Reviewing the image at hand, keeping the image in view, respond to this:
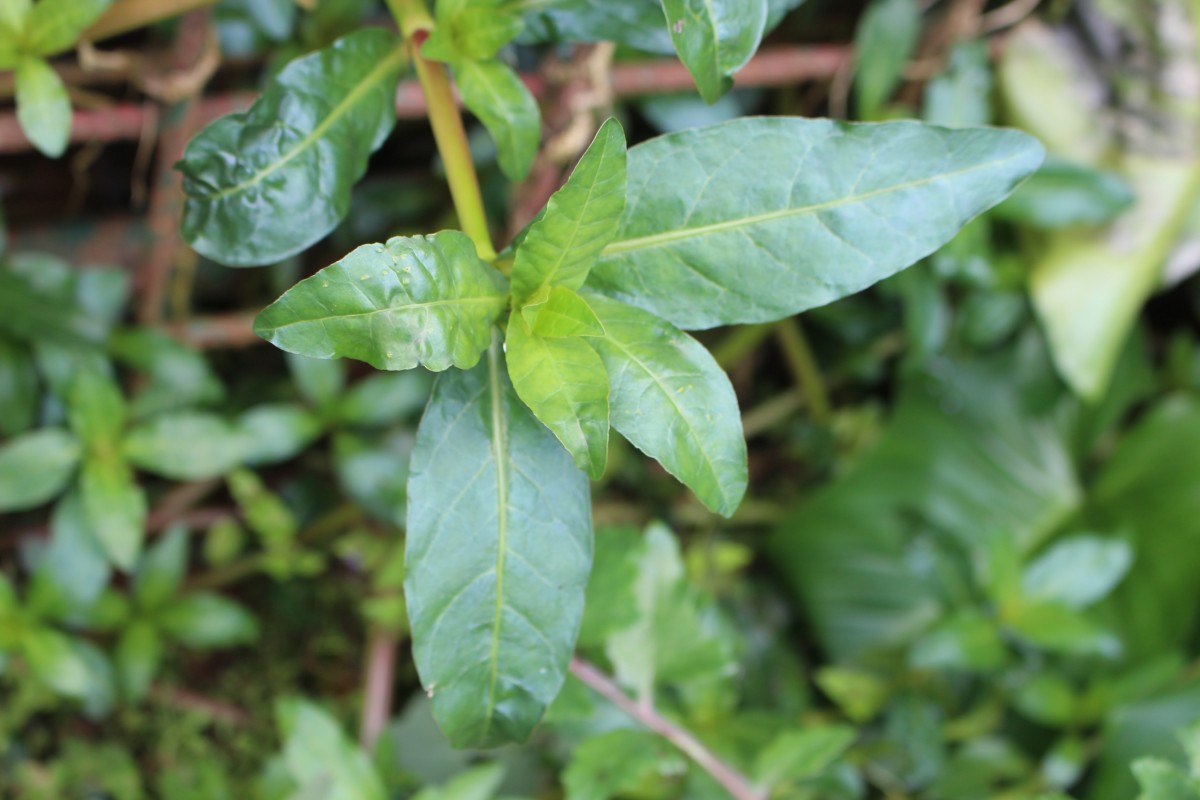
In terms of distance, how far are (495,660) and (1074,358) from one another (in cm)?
102

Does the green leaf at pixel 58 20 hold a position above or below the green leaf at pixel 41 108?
above

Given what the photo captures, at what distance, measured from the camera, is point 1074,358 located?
130cm

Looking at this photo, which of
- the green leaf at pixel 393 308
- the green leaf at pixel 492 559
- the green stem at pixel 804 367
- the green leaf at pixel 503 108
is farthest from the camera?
the green stem at pixel 804 367

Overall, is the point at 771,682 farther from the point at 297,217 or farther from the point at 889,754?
the point at 297,217

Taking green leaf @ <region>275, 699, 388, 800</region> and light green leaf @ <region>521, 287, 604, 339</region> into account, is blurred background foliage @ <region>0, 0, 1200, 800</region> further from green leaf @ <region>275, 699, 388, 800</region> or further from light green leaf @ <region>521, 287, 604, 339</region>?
light green leaf @ <region>521, 287, 604, 339</region>

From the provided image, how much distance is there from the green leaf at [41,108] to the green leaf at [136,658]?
62 cm

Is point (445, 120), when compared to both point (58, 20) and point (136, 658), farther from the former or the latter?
point (136, 658)

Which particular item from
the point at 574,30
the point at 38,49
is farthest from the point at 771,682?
the point at 38,49

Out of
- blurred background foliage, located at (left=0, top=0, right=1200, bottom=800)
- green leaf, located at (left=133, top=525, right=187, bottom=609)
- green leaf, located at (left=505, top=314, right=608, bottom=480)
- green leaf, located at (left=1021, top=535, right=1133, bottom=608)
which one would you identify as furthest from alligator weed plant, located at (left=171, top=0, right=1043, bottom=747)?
green leaf, located at (left=1021, top=535, right=1133, bottom=608)

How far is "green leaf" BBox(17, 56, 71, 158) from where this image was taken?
77 cm

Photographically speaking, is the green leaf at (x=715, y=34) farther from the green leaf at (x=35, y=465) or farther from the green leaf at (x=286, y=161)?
the green leaf at (x=35, y=465)

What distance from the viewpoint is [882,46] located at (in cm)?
123

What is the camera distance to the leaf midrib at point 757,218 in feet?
2.05

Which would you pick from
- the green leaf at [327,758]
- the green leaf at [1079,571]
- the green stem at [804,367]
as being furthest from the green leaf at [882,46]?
the green leaf at [327,758]
